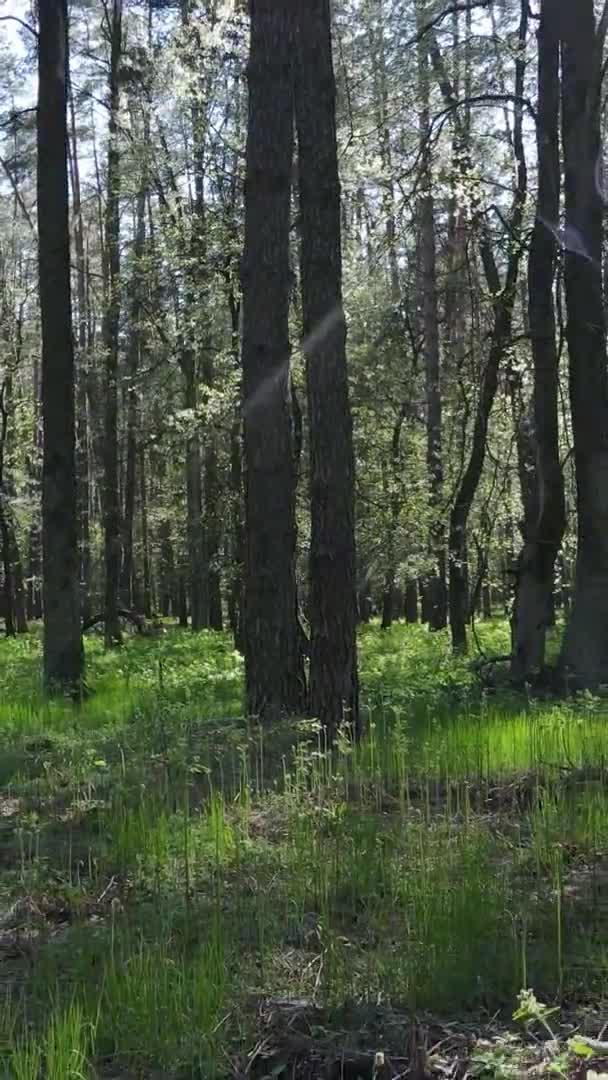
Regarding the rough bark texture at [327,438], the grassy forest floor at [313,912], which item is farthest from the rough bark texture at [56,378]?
the rough bark texture at [327,438]

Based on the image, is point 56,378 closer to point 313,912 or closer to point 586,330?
point 586,330

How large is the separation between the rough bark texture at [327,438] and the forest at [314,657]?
0.02 m

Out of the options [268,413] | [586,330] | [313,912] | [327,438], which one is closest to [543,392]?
[586,330]

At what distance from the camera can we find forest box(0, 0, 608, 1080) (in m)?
2.95

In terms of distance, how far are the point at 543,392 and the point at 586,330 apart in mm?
1166

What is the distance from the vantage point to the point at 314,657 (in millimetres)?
6594

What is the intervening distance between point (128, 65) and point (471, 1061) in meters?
20.0

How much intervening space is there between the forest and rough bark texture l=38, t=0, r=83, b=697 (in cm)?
3

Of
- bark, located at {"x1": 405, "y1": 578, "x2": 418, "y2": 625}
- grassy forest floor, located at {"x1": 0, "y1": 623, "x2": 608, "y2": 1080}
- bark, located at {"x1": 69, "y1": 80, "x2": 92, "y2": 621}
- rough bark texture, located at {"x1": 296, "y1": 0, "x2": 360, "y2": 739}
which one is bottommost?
bark, located at {"x1": 405, "y1": 578, "x2": 418, "y2": 625}

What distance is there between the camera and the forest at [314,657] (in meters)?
2.95

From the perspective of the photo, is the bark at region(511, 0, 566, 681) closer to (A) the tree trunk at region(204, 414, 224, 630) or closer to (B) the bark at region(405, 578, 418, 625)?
(A) the tree trunk at region(204, 414, 224, 630)

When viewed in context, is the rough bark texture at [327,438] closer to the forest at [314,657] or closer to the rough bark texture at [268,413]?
the forest at [314,657]

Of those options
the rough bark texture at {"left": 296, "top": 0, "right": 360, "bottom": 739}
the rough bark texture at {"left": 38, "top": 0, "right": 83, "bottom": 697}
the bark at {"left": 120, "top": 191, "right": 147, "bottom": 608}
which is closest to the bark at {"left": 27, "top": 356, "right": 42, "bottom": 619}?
the bark at {"left": 120, "top": 191, "right": 147, "bottom": 608}

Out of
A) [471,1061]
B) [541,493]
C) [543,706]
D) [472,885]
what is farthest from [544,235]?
[471,1061]
